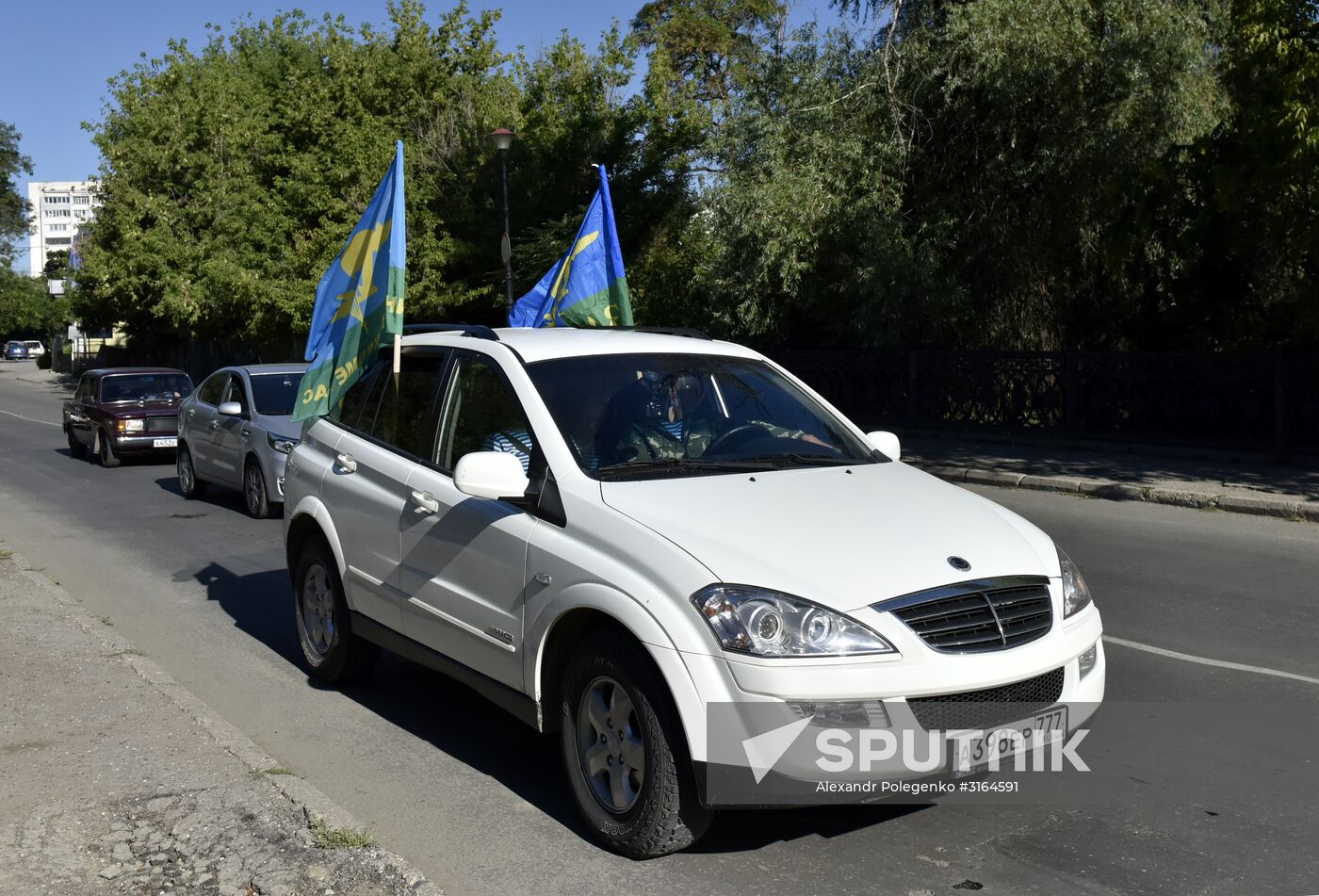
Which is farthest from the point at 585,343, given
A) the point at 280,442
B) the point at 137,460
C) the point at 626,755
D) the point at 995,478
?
the point at 137,460

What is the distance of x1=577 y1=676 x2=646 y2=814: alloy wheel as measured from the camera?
4.26 m

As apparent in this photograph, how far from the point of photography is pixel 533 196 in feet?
93.7

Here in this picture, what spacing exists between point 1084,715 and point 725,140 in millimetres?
19012

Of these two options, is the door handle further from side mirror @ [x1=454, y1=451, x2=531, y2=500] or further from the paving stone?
the paving stone

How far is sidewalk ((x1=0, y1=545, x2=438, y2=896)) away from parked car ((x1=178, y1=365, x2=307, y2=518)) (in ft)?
21.2

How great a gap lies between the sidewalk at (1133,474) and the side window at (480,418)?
948 cm

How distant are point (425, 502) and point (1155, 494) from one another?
10080mm

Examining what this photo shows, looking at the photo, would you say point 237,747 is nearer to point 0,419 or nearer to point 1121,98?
point 1121,98

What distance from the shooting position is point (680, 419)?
17.2 feet

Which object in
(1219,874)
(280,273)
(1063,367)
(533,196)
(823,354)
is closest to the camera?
(1219,874)

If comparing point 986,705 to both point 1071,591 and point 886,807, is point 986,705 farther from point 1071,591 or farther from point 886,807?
point 886,807

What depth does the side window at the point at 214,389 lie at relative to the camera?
15.2 m

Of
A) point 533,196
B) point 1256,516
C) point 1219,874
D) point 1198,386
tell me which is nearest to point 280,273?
point 533,196

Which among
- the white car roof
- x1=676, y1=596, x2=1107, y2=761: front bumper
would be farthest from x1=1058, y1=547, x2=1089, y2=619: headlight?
the white car roof
